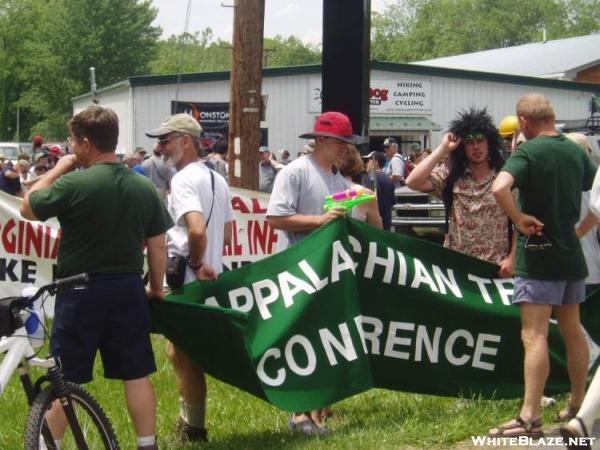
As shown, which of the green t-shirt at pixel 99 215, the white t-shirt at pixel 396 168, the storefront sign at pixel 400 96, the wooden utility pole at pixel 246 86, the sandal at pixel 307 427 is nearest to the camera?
the green t-shirt at pixel 99 215

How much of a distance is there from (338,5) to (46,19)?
250 ft

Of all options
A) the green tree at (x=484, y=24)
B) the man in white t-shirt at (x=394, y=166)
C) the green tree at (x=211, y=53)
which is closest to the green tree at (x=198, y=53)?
the green tree at (x=211, y=53)

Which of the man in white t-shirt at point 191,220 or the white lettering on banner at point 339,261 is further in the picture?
the white lettering on banner at point 339,261

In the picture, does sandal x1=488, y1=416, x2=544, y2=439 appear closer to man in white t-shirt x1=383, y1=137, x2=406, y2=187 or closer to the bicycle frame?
the bicycle frame

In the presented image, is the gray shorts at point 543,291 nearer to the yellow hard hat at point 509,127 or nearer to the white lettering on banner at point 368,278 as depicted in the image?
the white lettering on banner at point 368,278

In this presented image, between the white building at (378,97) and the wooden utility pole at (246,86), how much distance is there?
22.8 m

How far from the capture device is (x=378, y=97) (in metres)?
38.3

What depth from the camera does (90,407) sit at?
503 centimetres

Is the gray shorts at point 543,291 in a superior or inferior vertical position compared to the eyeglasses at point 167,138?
inferior

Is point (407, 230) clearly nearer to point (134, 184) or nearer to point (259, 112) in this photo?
point (259, 112)

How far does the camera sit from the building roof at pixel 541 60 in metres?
50.5

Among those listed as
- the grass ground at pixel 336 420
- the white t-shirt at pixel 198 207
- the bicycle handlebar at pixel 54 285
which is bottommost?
the grass ground at pixel 336 420

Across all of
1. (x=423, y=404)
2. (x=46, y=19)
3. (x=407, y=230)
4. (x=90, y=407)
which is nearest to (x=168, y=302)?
(x=90, y=407)

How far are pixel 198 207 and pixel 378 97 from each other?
3289 centimetres
